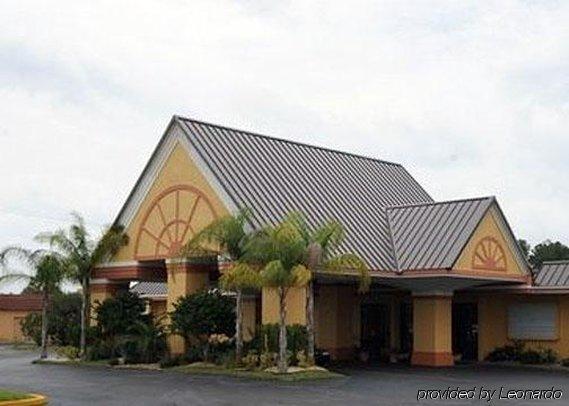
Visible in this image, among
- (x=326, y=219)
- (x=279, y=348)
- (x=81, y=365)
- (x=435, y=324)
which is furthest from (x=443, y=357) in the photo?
(x=81, y=365)

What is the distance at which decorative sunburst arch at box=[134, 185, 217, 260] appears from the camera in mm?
34750

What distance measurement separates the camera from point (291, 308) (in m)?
31.9

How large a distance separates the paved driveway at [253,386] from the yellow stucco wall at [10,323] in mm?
33015

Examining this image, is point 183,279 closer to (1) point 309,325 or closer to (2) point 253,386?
(1) point 309,325

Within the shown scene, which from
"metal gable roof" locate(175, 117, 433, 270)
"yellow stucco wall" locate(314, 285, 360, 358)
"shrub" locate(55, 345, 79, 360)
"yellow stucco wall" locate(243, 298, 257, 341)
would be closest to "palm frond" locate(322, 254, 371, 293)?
"metal gable roof" locate(175, 117, 433, 270)

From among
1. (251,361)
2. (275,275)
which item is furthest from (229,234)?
(251,361)

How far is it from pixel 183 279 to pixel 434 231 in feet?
32.7

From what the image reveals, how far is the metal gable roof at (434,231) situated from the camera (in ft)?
112

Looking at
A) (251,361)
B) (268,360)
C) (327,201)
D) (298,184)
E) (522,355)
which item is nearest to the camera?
(268,360)

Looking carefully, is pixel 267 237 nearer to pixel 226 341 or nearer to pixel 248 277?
pixel 248 277

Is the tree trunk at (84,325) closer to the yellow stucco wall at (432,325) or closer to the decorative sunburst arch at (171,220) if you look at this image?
the decorative sunburst arch at (171,220)

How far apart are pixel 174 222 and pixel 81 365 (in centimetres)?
657

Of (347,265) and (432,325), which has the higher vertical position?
(347,265)

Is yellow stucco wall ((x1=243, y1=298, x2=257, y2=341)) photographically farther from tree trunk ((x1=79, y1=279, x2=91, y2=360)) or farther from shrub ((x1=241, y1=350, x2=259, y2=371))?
shrub ((x1=241, y1=350, x2=259, y2=371))
